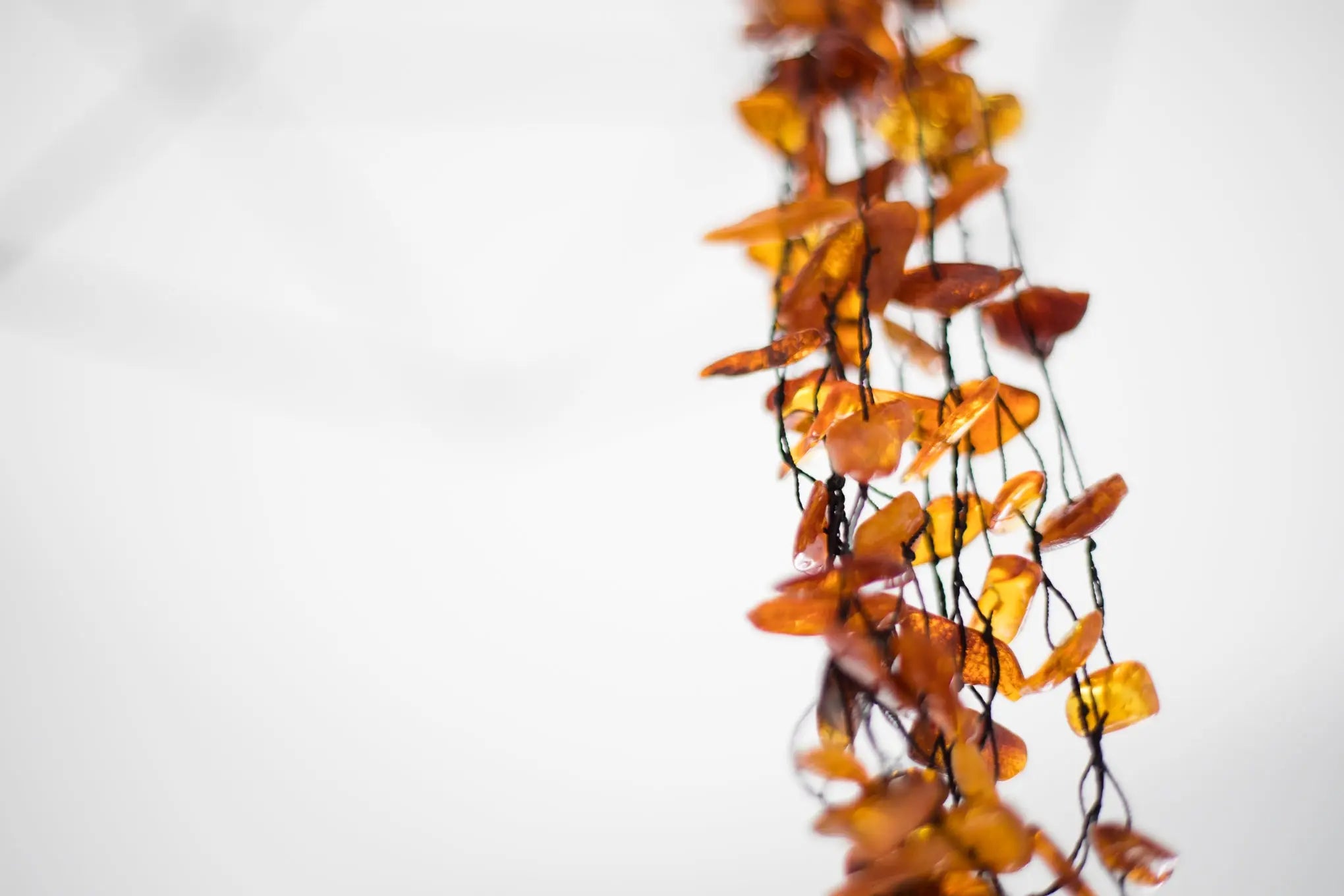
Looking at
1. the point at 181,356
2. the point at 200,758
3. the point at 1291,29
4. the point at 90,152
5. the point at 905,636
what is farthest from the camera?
the point at 200,758

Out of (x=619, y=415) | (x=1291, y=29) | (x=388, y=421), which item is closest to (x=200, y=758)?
(x=388, y=421)

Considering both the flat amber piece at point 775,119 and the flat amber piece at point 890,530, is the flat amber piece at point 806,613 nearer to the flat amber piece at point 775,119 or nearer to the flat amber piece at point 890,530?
the flat amber piece at point 890,530

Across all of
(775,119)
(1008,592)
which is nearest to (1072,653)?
(1008,592)

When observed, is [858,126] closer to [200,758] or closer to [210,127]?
[210,127]

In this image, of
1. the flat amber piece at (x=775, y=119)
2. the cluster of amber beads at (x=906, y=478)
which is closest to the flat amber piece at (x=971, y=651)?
the cluster of amber beads at (x=906, y=478)

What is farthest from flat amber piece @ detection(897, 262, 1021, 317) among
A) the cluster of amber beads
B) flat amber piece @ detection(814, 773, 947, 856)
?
flat amber piece @ detection(814, 773, 947, 856)

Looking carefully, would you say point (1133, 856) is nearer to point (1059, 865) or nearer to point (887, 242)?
point (1059, 865)
